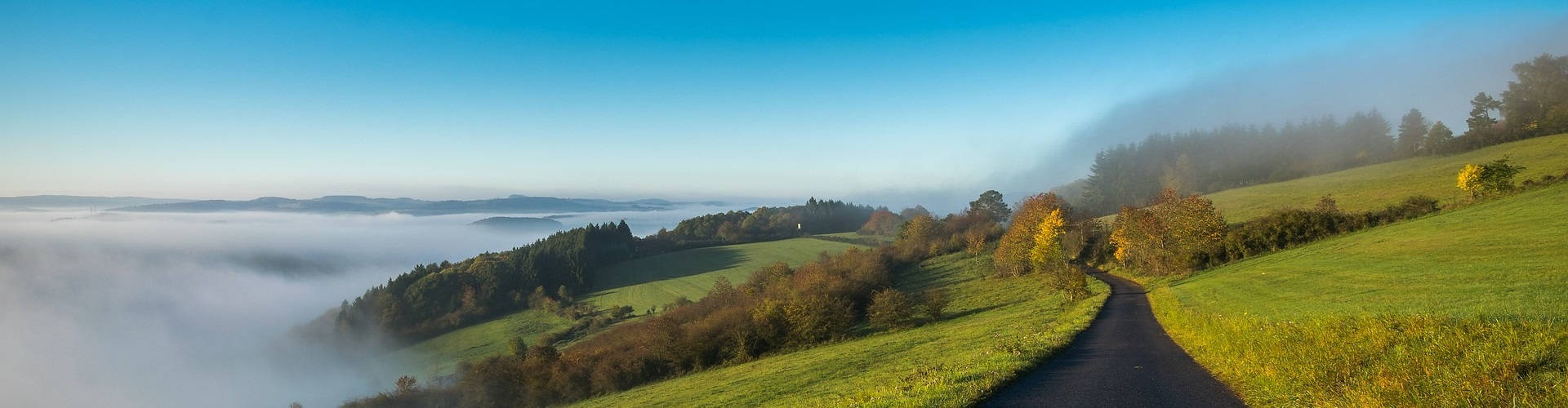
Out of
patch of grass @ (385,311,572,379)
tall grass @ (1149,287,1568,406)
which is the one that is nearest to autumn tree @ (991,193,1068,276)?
tall grass @ (1149,287,1568,406)

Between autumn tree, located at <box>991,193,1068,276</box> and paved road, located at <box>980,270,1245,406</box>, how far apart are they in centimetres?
5018

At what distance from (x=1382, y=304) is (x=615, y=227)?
15023 cm

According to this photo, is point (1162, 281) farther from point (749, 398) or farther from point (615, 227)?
point (615, 227)

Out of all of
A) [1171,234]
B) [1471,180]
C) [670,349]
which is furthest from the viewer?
[1171,234]

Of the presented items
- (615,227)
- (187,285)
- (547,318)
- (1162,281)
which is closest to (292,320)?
(187,285)

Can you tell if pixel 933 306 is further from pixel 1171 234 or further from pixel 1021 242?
pixel 1021 242

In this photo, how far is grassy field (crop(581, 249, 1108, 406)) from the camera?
13.1 m

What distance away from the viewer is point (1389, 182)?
7088cm

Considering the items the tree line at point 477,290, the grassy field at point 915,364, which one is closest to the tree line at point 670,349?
the grassy field at point 915,364

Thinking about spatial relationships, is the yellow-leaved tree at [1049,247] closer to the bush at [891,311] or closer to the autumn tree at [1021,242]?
the autumn tree at [1021,242]

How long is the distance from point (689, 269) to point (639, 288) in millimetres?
13549

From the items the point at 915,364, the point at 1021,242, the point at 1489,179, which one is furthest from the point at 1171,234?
the point at 915,364

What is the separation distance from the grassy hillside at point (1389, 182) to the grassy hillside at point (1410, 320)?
28594 mm

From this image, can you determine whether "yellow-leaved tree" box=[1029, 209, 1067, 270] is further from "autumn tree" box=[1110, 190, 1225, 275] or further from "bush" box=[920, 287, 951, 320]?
"bush" box=[920, 287, 951, 320]
